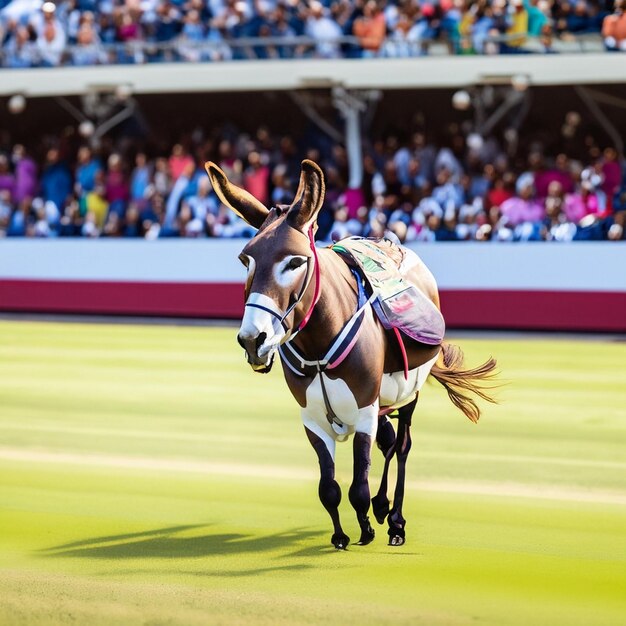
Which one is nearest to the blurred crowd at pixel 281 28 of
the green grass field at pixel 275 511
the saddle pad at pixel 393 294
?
the green grass field at pixel 275 511

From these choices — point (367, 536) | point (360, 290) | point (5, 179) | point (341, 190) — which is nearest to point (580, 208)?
point (341, 190)

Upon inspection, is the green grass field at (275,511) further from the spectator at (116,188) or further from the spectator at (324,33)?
the spectator at (324,33)

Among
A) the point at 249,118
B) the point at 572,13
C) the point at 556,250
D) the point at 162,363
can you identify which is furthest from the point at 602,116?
the point at 162,363

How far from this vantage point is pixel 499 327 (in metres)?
17.6

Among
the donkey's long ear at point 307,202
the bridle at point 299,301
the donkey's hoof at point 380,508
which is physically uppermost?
the donkey's long ear at point 307,202

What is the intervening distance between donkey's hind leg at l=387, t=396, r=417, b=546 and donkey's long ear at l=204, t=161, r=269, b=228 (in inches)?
58.4

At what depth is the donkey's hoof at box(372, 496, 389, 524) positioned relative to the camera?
21.3 ft

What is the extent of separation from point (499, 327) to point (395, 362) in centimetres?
1149

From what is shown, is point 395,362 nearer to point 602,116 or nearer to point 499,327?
point 499,327

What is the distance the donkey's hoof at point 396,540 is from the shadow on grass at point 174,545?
43 cm

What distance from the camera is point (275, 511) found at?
7.11 metres

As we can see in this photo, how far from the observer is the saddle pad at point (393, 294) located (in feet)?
20.5

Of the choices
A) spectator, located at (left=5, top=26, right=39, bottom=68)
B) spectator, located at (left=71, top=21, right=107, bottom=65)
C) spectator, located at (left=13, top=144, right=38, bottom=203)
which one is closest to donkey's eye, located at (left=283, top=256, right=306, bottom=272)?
spectator, located at (left=13, top=144, right=38, bottom=203)

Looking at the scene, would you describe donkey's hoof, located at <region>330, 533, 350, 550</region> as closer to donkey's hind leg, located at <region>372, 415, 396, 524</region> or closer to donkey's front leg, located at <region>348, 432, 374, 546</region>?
donkey's front leg, located at <region>348, 432, 374, 546</region>
